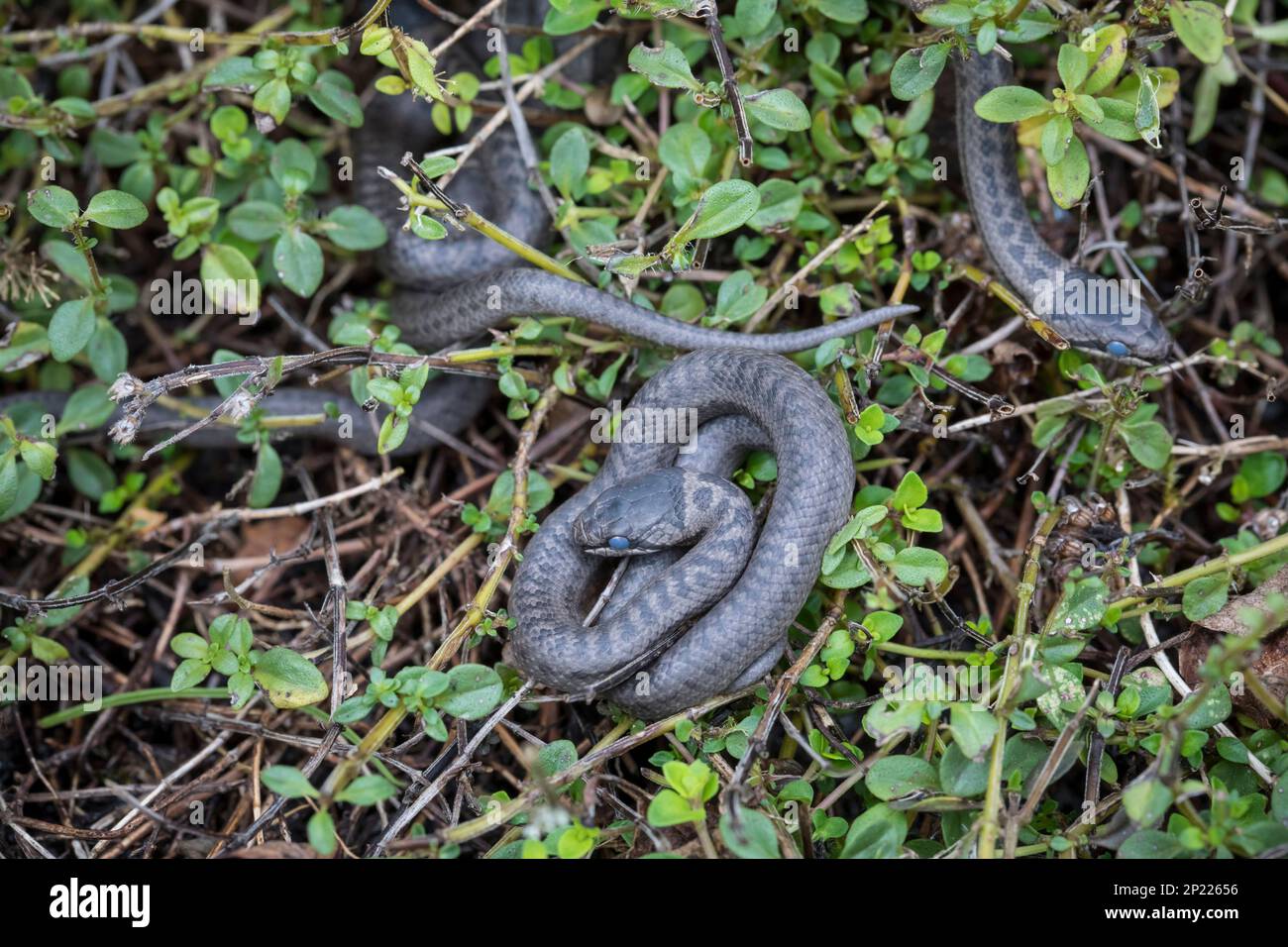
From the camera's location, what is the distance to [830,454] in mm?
4301

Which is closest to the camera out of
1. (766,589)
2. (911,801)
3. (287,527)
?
(911,801)

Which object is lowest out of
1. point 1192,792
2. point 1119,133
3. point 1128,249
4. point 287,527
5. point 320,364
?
point 287,527

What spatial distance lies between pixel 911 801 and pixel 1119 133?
2864 mm

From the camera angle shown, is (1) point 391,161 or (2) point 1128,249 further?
(1) point 391,161

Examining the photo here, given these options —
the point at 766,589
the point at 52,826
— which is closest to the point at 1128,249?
the point at 766,589

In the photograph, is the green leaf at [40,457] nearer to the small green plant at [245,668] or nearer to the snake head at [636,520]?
the small green plant at [245,668]

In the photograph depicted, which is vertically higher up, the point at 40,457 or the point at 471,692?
the point at 40,457

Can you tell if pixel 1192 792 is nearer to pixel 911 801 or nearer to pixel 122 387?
pixel 911 801

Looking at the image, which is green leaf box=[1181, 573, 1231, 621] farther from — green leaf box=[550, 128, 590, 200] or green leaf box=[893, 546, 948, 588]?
green leaf box=[550, 128, 590, 200]

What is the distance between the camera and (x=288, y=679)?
13.8ft

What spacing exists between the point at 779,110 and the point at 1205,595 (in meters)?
2.72

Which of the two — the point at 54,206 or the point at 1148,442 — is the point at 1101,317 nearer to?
the point at 1148,442

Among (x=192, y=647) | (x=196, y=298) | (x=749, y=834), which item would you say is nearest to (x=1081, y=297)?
(x=749, y=834)
